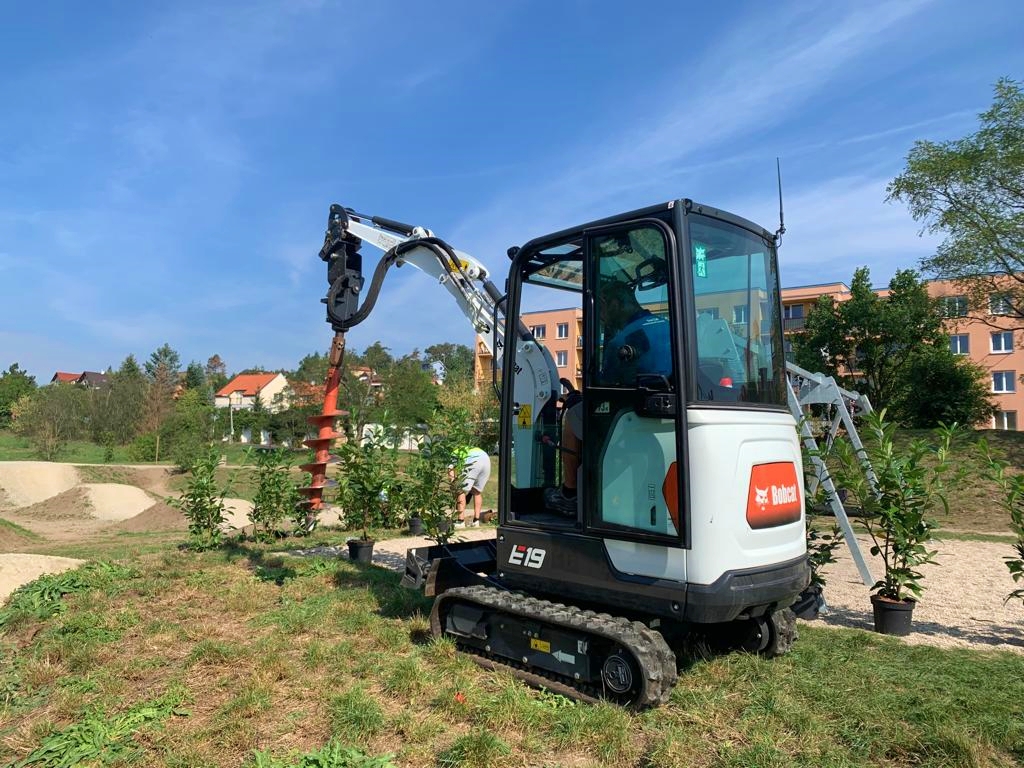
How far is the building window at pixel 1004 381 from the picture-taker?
43375 mm

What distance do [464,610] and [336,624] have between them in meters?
1.35

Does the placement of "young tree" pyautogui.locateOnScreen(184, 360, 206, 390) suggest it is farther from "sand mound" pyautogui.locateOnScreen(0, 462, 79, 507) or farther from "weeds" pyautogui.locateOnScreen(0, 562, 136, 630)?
"weeds" pyautogui.locateOnScreen(0, 562, 136, 630)

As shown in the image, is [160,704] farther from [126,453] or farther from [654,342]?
[126,453]

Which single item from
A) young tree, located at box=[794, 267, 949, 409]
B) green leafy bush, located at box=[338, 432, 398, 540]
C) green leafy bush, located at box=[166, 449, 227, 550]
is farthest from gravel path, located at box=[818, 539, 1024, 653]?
young tree, located at box=[794, 267, 949, 409]

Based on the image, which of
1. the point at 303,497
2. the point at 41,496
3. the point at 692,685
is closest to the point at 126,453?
the point at 41,496

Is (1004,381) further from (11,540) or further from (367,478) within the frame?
(11,540)

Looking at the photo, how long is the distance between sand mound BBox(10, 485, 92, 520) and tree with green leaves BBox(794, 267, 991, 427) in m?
29.8

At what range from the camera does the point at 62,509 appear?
783 inches

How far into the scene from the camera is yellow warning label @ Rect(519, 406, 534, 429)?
5090 mm

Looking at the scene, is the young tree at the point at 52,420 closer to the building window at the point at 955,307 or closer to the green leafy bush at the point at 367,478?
the green leafy bush at the point at 367,478

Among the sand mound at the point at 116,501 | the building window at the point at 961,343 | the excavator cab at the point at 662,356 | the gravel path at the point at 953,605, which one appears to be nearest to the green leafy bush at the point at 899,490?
the gravel path at the point at 953,605

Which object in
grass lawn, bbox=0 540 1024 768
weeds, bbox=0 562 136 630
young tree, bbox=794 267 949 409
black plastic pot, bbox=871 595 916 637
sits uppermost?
young tree, bbox=794 267 949 409

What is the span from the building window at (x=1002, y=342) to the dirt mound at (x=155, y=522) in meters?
48.3

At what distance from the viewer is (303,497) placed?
10.1 m
